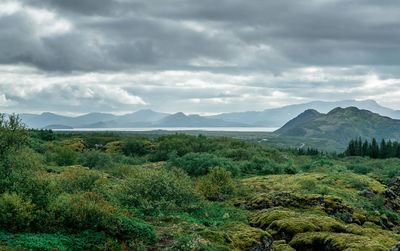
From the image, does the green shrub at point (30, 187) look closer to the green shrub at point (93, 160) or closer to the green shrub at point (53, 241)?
the green shrub at point (53, 241)

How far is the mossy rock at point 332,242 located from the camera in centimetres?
1306

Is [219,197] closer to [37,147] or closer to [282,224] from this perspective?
[282,224]

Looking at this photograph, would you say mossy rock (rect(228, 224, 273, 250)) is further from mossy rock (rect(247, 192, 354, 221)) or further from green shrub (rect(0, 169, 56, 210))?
green shrub (rect(0, 169, 56, 210))

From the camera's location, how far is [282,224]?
16859mm

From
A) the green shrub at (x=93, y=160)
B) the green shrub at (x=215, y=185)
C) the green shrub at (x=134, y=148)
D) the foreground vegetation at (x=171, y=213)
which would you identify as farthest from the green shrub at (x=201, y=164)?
the green shrub at (x=134, y=148)

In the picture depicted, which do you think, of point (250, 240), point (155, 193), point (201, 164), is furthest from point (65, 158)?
point (250, 240)

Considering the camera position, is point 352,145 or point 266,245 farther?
point 352,145

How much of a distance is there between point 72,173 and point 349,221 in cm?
1995

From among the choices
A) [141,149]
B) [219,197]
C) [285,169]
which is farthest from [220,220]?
[141,149]

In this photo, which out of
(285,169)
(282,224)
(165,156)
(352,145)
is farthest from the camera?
(352,145)

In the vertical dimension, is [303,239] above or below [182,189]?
below

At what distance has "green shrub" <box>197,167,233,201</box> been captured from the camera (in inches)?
1086

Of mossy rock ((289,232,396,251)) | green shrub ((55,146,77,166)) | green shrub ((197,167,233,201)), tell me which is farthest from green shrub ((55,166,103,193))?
green shrub ((55,146,77,166))

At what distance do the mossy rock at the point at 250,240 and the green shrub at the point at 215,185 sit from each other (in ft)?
39.1
